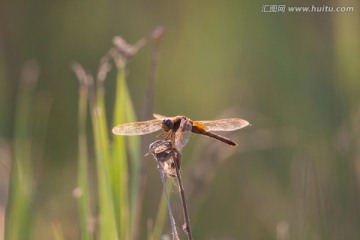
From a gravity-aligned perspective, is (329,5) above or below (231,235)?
above

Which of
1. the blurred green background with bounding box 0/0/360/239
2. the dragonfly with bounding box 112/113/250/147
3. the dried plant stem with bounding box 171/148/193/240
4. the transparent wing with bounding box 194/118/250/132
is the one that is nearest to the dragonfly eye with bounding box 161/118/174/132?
the dragonfly with bounding box 112/113/250/147

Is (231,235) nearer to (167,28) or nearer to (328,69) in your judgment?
(328,69)

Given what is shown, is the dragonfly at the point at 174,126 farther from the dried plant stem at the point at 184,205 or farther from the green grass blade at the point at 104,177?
the dried plant stem at the point at 184,205

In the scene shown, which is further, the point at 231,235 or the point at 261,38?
the point at 261,38

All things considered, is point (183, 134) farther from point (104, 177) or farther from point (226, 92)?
point (226, 92)

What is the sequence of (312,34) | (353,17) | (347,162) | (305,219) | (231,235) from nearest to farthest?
1. (305,219)
2. (347,162)
3. (353,17)
4. (231,235)
5. (312,34)

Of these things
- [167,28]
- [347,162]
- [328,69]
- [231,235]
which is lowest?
[231,235]

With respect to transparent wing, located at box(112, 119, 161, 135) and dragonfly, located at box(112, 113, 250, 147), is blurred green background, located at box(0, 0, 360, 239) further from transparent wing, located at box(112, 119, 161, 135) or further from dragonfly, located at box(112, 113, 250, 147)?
transparent wing, located at box(112, 119, 161, 135)

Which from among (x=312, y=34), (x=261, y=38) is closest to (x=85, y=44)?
(x=261, y=38)
